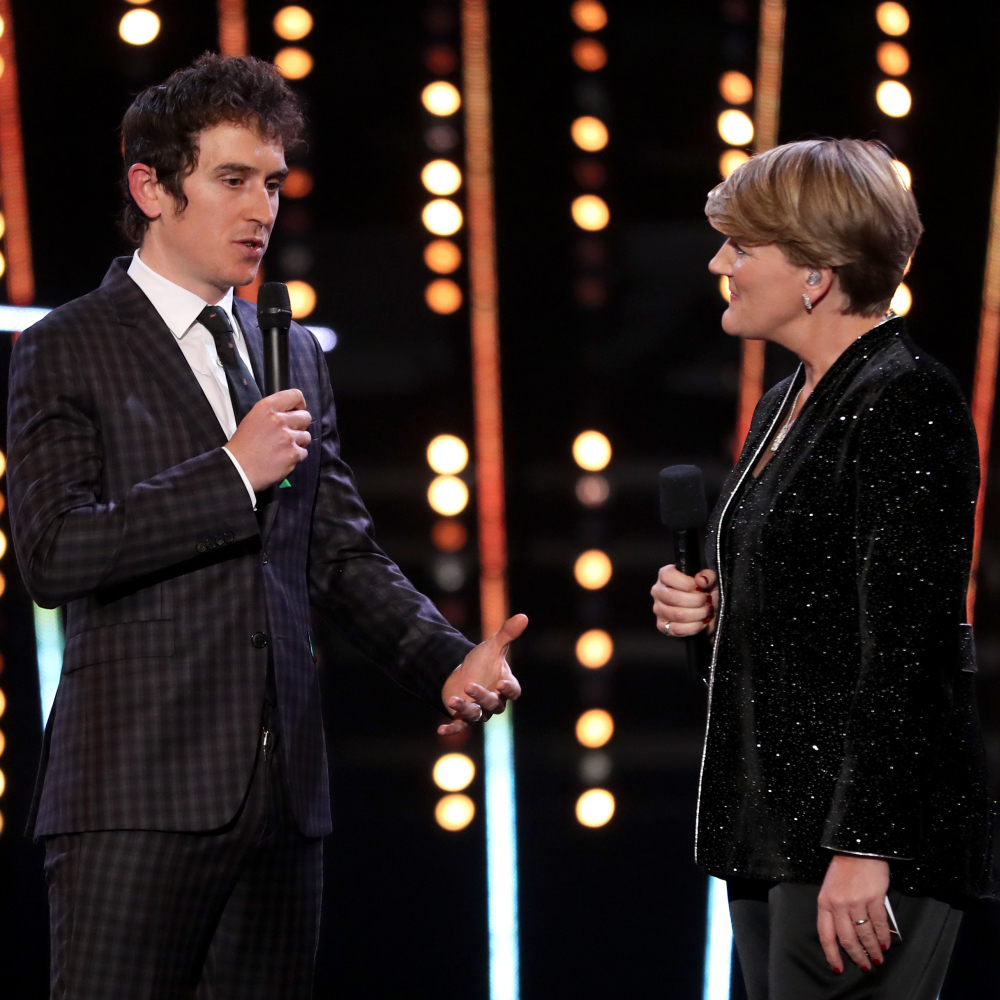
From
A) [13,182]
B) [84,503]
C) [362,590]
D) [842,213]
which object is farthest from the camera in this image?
[13,182]

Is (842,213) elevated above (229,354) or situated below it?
above

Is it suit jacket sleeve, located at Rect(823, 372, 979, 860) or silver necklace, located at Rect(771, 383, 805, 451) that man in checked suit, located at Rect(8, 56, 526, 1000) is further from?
suit jacket sleeve, located at Rect(823, 372, 979, 860)

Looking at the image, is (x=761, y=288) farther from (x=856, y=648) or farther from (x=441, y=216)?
(x=441, y=216)

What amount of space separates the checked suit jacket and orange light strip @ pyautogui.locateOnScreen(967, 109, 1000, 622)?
4.73ft

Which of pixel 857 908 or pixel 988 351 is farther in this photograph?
pixel 988 351

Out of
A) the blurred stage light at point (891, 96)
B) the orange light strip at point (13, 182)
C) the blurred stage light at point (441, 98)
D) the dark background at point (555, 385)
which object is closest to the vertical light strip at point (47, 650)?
the dark background at point (555, 385)

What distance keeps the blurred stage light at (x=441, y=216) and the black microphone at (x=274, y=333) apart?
0.83 m

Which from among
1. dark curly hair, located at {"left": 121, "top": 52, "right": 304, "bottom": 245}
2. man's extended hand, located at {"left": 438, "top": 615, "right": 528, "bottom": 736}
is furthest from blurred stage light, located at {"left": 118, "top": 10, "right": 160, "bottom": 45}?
man's extended hand, located at {"left": 438, "top": 615, "right": 528, "bottom": 736}

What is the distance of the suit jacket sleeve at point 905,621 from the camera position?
1.30 m

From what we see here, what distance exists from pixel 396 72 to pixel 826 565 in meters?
1.45

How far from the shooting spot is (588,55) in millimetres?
2439

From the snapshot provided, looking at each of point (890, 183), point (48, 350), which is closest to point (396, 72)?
point (48, 350)

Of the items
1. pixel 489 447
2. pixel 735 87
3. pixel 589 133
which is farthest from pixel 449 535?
pixel 735 87

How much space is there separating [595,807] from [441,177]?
123cm
